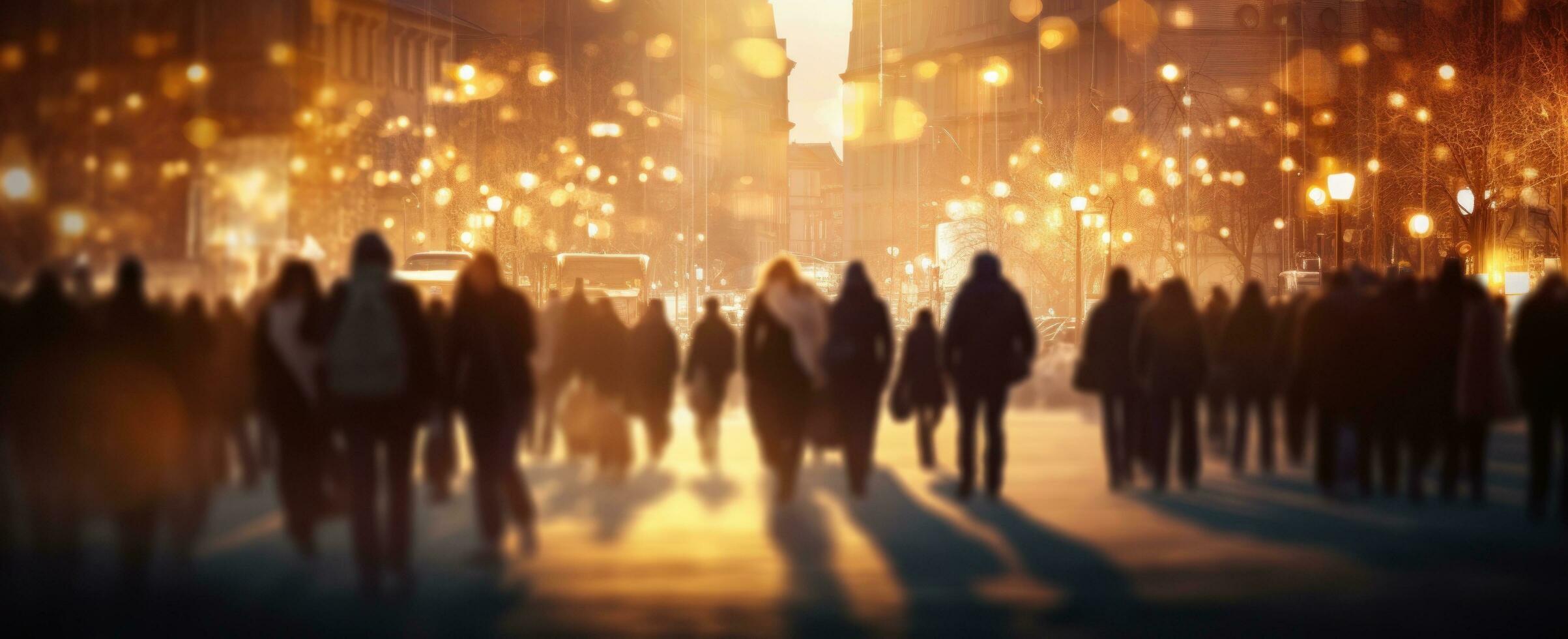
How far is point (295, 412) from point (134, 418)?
823 millimetres

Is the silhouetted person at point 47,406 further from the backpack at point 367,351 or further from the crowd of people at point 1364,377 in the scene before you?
the crowd of people at point 1364,377

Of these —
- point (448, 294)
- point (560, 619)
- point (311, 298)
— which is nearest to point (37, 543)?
point (311, 298)

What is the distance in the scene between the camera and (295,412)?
33.8ft

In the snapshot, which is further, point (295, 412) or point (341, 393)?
point (295, 412)

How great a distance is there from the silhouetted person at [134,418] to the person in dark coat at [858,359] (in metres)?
4.98

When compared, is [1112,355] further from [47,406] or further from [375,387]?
[47,406]

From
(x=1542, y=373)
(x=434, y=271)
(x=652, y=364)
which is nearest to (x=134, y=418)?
(x=652, y=364)

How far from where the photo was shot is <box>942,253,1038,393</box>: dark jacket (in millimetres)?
13352

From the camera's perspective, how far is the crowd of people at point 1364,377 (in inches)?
517

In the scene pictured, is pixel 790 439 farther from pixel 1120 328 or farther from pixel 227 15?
pixel 227 15

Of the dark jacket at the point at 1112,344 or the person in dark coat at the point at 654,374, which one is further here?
the person in dark coat at the point at 654,374

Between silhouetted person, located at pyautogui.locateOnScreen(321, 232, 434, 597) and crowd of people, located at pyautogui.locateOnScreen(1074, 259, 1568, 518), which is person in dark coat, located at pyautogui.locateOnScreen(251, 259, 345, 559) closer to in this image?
silhouetted person, located at pyautogui.locateOnScreen(321, 232, 434, 597)

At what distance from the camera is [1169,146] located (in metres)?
81.8

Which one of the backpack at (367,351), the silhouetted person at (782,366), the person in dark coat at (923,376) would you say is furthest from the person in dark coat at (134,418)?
the person in dark coat at (923,376)
